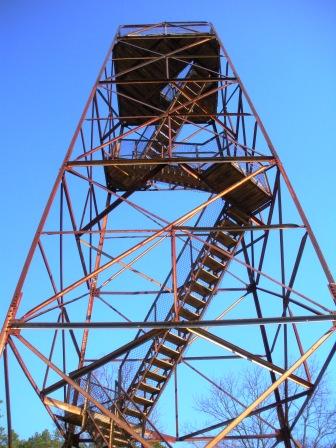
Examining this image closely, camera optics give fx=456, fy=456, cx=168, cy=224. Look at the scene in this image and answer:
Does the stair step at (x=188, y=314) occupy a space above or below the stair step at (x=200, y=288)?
below

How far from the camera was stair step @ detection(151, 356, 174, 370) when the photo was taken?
10.8m

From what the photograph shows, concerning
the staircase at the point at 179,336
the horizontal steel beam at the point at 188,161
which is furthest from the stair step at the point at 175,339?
the horizontal steel beam at the point at 188,161

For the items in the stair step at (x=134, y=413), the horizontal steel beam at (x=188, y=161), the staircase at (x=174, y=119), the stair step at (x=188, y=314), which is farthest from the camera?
the staircase at (x=174, y=119)

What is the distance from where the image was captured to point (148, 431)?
11.0 meters

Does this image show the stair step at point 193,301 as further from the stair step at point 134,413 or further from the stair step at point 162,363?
the stair step at point 134,413

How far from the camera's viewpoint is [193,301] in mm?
11094

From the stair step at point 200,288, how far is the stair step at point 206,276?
20cm

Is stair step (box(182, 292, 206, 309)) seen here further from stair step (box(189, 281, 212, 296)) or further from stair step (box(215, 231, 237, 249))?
stair step (box(215, 231, 237, 249))

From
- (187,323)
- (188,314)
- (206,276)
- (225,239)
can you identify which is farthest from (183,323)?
(225,239)

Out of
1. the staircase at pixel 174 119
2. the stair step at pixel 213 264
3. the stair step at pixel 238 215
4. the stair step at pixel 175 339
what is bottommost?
the stair step at pixel 175 339

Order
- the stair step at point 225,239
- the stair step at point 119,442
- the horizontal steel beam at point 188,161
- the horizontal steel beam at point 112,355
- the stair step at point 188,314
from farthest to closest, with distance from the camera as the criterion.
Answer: the stair step at point 225,239, the stair step at point 188,314, the stair step at point 119,442, the horizontal steel beam at point 188,161, the horizontal steel beam at point 112,355

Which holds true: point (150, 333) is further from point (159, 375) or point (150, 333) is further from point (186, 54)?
point (186, 54)

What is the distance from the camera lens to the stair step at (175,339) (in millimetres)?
10583

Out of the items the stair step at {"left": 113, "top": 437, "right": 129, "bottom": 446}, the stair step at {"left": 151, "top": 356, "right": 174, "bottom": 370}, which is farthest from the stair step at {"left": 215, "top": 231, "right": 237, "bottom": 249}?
the stair step at {"left": 113, "top": 437, "right": 129, "bottom": 446}
